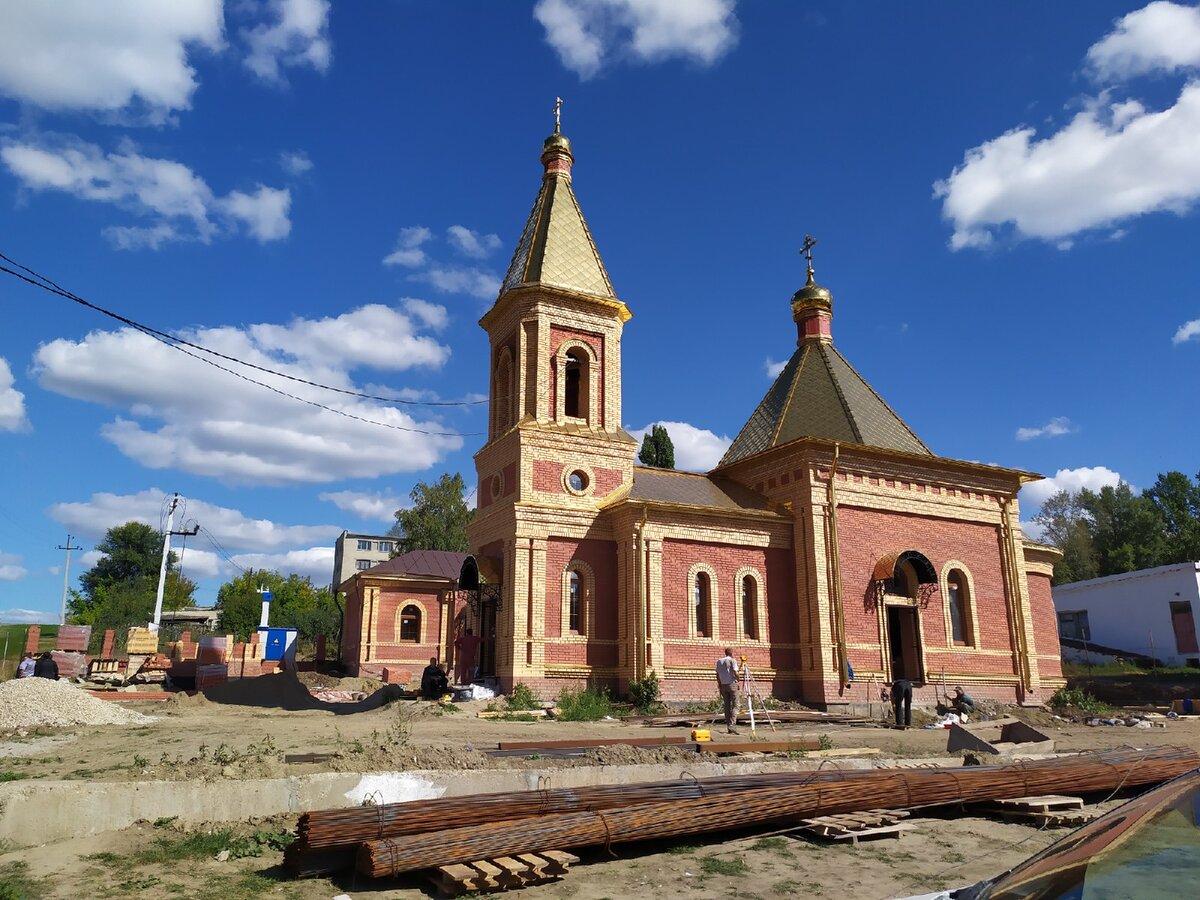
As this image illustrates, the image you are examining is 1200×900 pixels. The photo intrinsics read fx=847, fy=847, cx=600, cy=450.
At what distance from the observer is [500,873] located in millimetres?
6238

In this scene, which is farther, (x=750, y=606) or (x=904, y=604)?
(x=904, y=604)

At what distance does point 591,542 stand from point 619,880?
1416cm

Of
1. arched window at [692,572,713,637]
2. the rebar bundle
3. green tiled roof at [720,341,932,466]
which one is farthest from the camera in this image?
green tiled roof at [720,341,932,466]

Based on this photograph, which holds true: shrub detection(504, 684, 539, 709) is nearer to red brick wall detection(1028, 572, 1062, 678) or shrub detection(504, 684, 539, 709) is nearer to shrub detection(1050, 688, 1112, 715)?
shrub detection(1050, 688, 1112, 715)

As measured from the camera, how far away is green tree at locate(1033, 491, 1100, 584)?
58.0 meters

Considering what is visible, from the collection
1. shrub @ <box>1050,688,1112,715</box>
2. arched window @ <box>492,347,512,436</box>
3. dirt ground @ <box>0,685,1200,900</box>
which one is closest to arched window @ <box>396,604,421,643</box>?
arched window @ <box>492,347,512,436</box>

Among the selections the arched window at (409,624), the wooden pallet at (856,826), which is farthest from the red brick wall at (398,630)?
the wooden pallet at (856,826)

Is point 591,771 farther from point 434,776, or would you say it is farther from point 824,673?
point 824,673

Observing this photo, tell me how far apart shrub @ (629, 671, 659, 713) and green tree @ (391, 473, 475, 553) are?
3283 cm

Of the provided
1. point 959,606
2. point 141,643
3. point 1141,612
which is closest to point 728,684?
point 959,606

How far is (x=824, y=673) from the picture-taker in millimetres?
20188

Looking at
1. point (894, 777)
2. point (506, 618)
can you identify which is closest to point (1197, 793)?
point (894, 777)

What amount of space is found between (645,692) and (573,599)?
282 cm

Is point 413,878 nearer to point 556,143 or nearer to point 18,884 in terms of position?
point 18,884
